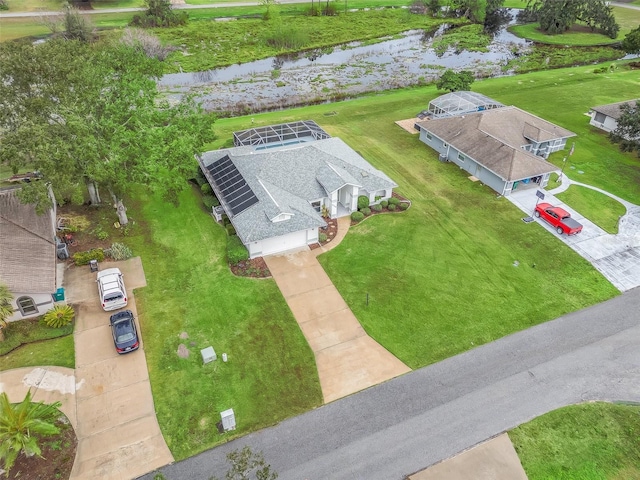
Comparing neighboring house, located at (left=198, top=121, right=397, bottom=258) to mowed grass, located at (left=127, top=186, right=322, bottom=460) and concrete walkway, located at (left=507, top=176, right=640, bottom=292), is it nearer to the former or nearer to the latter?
mowed grass, located at (left=127, top=186, right=322, bottom=460)

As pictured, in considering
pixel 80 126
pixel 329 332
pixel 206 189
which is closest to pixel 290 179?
pixel 206 189

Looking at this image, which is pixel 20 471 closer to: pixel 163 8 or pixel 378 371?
pixel 378 371

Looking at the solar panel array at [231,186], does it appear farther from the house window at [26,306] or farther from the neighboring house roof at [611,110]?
the neighboring house roof at [611,110]

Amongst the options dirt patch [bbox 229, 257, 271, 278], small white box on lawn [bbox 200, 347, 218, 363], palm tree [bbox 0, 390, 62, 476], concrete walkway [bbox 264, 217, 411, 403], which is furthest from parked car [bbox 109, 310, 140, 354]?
concrete walkway [bbox 264, 217, 411, 403]

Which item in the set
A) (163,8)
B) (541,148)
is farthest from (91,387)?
(163,8)

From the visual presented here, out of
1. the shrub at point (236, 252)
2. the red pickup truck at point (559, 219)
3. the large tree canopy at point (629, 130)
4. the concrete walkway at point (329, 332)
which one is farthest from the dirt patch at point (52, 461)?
the large tree canopy at point (629, 130)
